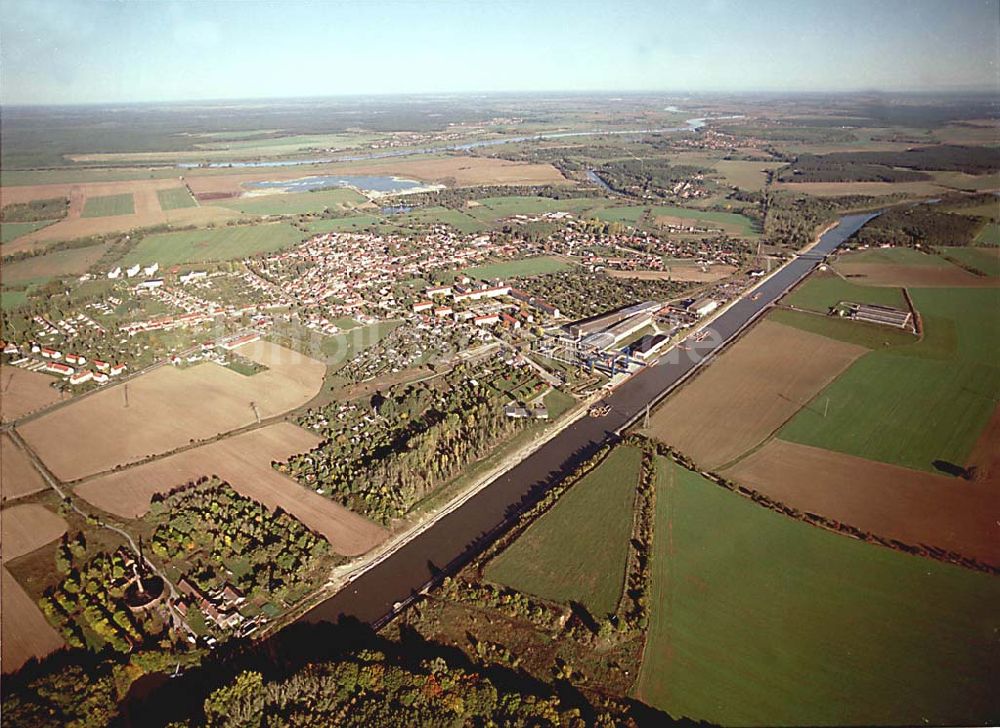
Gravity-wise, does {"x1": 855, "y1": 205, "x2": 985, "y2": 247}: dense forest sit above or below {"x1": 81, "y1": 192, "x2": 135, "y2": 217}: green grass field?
below

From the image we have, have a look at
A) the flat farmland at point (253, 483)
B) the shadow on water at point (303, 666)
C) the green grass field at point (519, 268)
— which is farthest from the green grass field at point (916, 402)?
the green grass field at point (519, 268)

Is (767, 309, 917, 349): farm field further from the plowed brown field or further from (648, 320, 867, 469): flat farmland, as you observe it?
the plowed brown field

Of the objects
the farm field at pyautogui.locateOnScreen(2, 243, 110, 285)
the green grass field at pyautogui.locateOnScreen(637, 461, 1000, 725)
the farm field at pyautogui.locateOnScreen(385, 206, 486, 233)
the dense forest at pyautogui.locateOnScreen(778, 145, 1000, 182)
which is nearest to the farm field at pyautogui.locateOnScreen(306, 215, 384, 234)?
the farm field at pyautogui.locateOnScreen(385, 206, 486, 233)

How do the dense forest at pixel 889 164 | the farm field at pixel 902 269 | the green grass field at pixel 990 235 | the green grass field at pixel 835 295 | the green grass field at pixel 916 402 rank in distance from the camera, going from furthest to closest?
1. the dense forest at pixel 889 164
2. the green grass field at pixel 990 235
3. the farm field at pixel 902 269
4. the green grass field at pixel 835 295
5. the green grass field at pixel 916 402

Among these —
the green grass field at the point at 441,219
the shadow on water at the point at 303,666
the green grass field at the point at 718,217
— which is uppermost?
the green grass field at the point at 441,219

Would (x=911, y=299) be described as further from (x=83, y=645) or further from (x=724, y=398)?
(x=83, y=645)

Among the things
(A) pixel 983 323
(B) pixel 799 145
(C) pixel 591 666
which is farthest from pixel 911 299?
(B) pixel 799 145

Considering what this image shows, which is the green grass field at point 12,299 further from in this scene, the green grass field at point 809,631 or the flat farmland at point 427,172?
the green grass field at point 809,631
